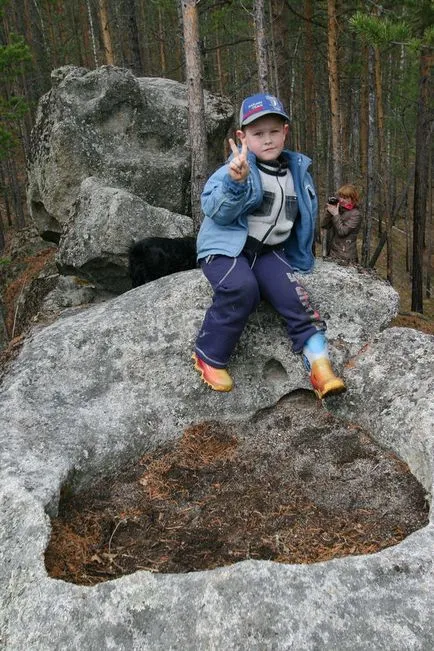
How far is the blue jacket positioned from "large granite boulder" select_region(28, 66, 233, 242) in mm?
4422

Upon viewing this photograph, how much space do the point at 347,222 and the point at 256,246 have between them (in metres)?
3.66

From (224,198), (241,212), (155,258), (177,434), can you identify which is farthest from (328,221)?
(177,434)

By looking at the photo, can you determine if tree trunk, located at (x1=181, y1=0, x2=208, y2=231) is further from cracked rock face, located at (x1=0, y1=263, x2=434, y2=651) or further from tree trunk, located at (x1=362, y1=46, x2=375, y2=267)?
tree trunk, located at (x1=362, y1=46, x2=375, y2=267)

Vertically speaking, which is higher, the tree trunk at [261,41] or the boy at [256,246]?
the tree trunk at [261,41]

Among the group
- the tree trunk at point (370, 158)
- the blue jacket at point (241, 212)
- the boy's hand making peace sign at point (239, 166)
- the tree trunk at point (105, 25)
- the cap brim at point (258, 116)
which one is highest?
the tree trunk at point (105, 25)

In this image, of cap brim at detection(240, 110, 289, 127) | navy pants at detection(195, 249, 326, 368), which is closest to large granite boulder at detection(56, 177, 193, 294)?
navy pants at detection(195, 249, 326, 368)

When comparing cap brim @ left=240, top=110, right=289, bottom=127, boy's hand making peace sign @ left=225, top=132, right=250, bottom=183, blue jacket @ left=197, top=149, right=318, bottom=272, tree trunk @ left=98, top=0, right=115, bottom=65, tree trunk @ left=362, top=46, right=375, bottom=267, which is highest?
tree trunk @ left=98, top=0, right=115, bottom=65

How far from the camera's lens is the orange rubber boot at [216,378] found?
3.45 metres

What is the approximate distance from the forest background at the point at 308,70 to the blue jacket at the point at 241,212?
3.29m

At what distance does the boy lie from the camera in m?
3.34

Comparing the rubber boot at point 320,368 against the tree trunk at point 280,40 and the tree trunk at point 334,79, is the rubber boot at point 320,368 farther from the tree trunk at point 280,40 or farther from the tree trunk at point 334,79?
the tree trunk at point 280,40

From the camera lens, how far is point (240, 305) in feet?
11.2

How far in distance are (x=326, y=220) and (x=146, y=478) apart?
17.1 feet

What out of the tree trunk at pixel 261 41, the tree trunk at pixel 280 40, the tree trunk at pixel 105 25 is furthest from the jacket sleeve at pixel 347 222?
the tree trunk at pixel 105 25
